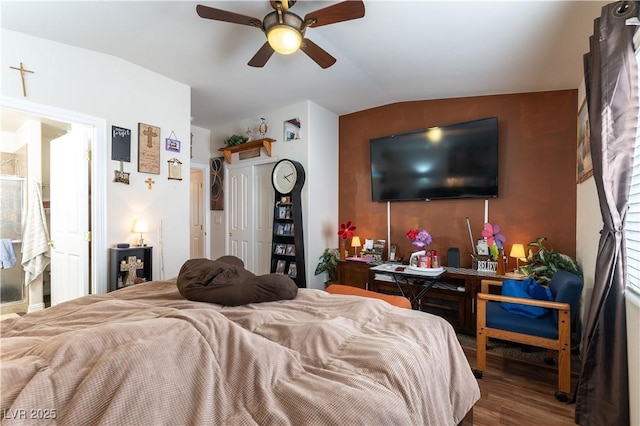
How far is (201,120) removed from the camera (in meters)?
4.47

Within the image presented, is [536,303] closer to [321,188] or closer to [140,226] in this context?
[321,188]

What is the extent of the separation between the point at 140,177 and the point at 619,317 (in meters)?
3.79

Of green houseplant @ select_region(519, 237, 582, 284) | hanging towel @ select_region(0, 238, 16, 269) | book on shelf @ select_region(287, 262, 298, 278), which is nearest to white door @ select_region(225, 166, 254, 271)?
book on shelf @ select_region(287, 262, 298, 278)

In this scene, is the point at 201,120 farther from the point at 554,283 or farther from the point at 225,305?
the point at 554,283

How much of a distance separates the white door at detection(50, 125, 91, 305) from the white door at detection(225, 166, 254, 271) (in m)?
2.01

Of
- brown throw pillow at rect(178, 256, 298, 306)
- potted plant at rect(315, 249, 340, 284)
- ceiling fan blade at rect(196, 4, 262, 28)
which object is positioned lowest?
potted plant at rect(315, 249, 340, 284)

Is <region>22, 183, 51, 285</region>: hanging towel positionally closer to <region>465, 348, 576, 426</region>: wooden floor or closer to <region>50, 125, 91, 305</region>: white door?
<region>50, 125, 91, 305</region>: white door

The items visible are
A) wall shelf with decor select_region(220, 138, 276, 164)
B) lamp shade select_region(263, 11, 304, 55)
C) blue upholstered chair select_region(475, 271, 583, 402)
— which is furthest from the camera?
wall shelf with decor select_region(220, 138, 276, 164)

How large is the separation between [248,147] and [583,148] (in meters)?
3.77

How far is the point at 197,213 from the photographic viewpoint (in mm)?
5027

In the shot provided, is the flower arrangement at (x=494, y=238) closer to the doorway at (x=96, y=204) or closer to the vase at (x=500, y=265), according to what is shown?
the vase at (x=500, y=265)

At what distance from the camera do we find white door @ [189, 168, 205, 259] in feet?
16.2

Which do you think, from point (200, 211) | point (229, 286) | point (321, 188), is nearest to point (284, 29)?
point (229, 286)

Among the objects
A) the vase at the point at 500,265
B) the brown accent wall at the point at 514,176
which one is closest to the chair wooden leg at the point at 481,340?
the vase at the point at 500,265
